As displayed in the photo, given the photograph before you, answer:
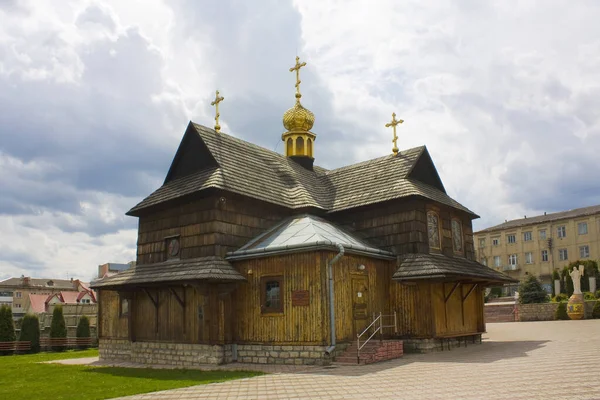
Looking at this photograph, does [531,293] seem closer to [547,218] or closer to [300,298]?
[547,218]

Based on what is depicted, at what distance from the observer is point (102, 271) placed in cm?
8306

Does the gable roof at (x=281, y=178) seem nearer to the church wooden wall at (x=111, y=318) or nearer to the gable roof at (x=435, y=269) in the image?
the gable roof at (x=435, y=269)

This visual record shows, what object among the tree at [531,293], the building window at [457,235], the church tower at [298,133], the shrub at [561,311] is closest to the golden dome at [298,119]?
the church tower at [298,133]

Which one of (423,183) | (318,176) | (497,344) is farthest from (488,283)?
(318,176)

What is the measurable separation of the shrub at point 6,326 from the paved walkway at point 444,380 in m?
22.1

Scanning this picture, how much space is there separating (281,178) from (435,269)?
25.2 feet

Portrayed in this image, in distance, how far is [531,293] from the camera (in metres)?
42.2

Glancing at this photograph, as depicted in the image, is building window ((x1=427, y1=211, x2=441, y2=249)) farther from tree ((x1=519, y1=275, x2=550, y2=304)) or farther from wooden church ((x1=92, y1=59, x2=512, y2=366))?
tree ((x1=519, y1=275, x2=550, y2=304))

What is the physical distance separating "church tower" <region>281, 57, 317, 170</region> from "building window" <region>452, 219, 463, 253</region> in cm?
726

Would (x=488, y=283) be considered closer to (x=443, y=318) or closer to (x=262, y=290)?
(x=443, y=318)

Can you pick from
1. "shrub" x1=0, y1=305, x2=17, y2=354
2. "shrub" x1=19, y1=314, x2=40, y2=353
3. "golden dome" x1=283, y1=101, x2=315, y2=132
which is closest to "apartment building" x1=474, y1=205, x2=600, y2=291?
"golden dome" x1=283, y1=101, x2=315, y2=132

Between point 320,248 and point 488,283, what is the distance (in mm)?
9427

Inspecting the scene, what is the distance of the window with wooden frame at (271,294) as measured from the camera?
56.9 feet

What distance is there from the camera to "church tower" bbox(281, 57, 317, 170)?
26.5 meters
